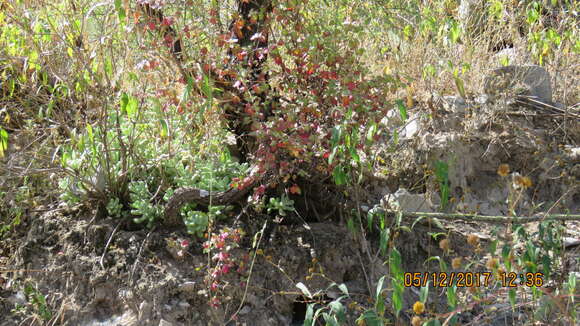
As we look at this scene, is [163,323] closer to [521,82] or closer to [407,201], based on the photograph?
[407,201]

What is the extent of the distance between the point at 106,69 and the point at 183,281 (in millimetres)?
1101

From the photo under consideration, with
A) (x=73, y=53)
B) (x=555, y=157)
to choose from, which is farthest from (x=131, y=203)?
(x=555, y=157)

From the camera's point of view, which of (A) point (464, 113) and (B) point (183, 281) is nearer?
(B) point (183, 281)

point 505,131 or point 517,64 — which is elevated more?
point 517,64

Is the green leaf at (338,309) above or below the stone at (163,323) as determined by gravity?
above

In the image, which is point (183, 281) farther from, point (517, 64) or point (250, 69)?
point (517, 64)

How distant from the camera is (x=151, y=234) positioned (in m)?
3.62

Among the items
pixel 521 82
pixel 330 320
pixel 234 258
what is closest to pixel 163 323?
pixel 234 258

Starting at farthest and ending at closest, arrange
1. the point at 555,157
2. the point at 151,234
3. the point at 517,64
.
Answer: the point at 517,64 < the point at 555,157 < the point at 151,234

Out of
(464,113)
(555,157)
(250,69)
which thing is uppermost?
(250,69)
